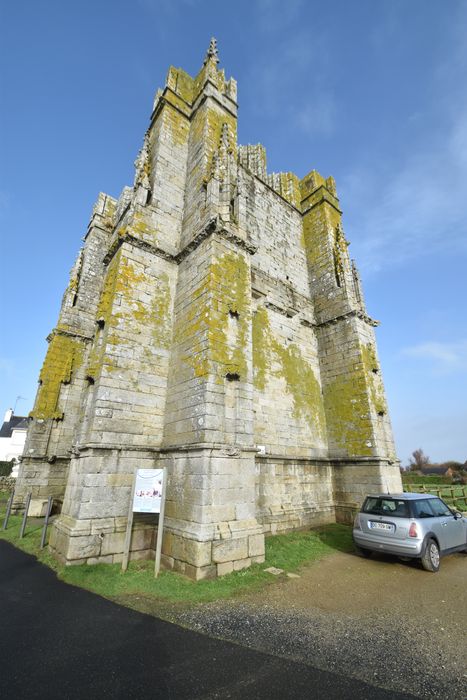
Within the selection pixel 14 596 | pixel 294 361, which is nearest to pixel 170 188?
pixel 294 361

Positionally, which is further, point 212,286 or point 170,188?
point 170,188

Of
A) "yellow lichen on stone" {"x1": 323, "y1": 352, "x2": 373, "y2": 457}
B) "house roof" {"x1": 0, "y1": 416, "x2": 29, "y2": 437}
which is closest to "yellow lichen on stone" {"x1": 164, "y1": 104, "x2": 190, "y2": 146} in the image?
"yellow lichen on stone" {"x1": 323, "y1": 352, "x2": 373, "y2": 457}

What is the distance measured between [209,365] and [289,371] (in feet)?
15.7

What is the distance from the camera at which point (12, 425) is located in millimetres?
43625

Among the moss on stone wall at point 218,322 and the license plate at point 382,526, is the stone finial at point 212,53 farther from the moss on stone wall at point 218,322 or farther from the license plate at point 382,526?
the license plate at point 382,526

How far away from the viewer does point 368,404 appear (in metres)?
10.2

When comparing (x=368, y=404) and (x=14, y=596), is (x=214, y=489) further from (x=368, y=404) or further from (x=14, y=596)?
(x=368, y=404)

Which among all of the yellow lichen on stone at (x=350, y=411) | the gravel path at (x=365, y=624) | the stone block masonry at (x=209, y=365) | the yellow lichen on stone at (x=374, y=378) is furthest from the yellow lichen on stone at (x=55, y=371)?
the yellow lichen on stone at (x=374, y=378)

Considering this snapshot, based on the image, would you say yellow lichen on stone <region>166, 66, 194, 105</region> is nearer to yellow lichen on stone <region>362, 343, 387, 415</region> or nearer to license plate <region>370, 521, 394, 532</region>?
yellow lichen on stone <region>362, 343, 387, 415</region>

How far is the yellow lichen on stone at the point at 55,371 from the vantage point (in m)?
12.2

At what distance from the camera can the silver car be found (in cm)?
604

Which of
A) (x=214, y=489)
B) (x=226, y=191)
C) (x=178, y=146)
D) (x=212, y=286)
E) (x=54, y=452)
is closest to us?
(x=214, y=489)

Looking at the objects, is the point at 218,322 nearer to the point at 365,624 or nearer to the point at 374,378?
the point at 365,624

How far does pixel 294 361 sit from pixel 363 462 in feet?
12.7
